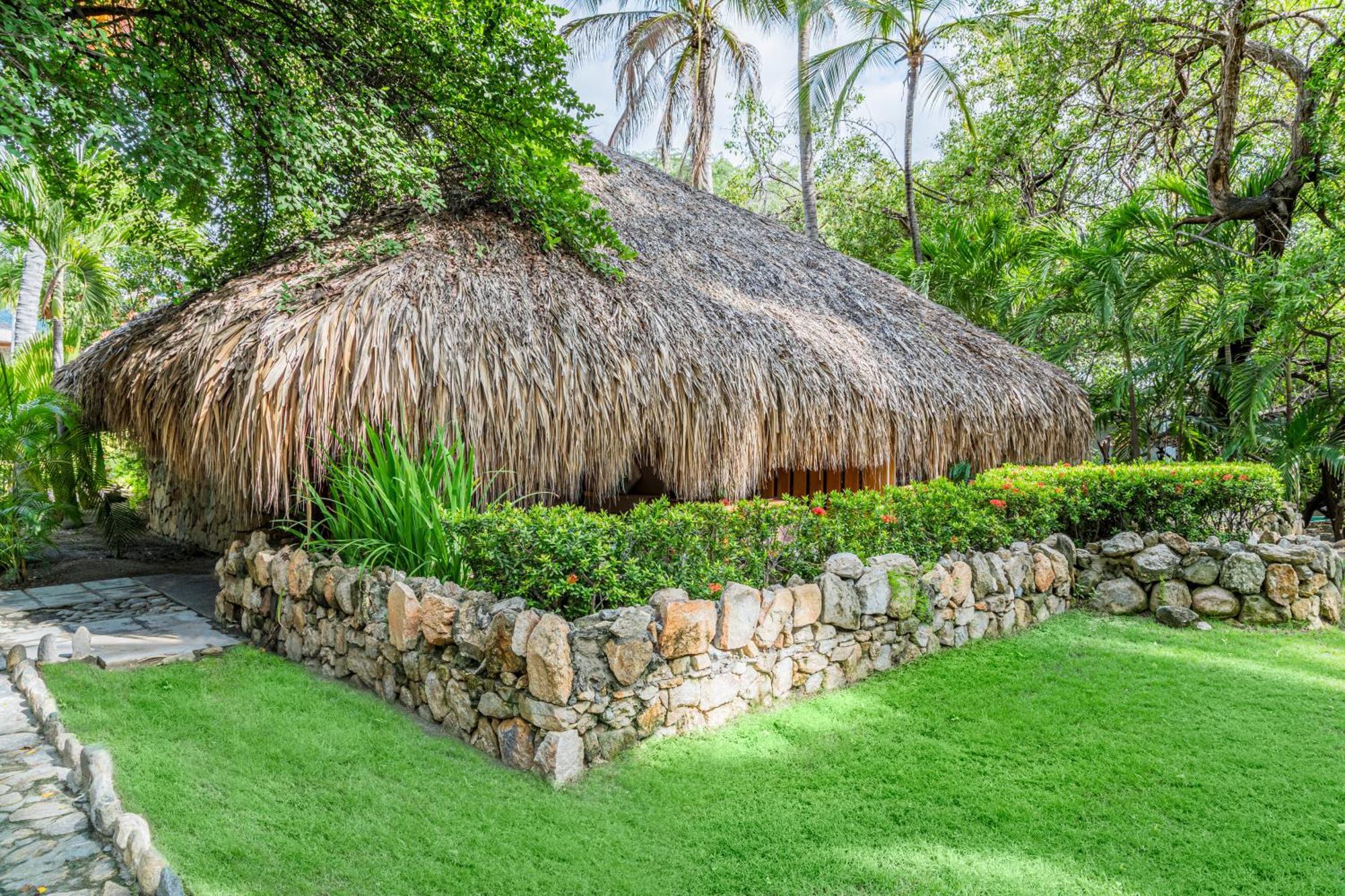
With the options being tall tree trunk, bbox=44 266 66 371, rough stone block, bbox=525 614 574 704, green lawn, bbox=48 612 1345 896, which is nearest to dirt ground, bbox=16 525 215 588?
green lawn, bbox=48 612 1345 896

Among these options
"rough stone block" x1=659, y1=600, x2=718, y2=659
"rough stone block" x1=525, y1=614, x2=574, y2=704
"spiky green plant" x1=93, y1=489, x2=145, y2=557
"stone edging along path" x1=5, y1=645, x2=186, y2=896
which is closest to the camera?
"stone edging along path" x1=5, y1=645, x2=186, y2=896

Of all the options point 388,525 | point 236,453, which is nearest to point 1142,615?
point 388,525

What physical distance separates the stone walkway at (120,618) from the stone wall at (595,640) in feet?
1.25

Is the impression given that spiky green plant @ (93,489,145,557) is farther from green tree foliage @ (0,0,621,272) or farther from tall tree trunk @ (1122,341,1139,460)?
tall tree trunk @ (1122,341,1139,460)

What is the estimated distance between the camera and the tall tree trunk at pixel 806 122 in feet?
39.8

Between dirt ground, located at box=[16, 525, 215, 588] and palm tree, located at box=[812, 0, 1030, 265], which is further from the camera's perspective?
palm tree, located at box=[812, 0, 1030, 265]

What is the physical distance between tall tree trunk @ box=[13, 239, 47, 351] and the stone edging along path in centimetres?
1000

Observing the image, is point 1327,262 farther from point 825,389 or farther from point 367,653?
point 367,653

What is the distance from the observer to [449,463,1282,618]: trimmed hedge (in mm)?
3535

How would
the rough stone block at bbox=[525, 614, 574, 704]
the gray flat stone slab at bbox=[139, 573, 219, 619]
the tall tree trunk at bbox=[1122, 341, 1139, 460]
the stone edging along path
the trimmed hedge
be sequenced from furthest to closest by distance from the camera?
the tall tree trunk at bbox=[1122, 341, 1139, 460] → the gray flat stone slab at bbox=[139, 573, 219, 619] → the trimmed hedge → the rough stone block at bbox=[525, 614, 574, 704] → the stone edging along path

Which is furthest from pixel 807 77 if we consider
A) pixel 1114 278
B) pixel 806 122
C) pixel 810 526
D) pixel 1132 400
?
pixel 810 526

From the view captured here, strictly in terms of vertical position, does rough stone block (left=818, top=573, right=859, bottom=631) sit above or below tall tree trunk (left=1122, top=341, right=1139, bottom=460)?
below

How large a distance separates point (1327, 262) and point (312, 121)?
8.06 meters

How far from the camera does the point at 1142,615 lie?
5.46 metres
